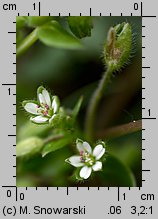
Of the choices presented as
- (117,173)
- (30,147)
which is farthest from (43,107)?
(117,173)

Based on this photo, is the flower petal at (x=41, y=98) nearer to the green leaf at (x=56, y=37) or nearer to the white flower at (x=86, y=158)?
the white flower at (x=86, y=158)

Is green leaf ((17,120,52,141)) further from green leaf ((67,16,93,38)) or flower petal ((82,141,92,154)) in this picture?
green leaf ((67,16,93,38))

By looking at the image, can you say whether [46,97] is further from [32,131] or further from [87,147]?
[32,131]

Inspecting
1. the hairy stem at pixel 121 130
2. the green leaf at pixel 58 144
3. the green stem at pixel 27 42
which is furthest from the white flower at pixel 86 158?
the green stem at pixel 27 42

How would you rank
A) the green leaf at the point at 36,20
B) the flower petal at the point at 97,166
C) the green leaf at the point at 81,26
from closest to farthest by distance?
the flower petal at the point at 97,166, the green leaf at the point at 81,26, the green leaf at the point at 36,20

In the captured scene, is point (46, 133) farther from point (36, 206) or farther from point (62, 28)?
point (62, 28)

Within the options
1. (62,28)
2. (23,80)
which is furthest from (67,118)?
(23,80)
